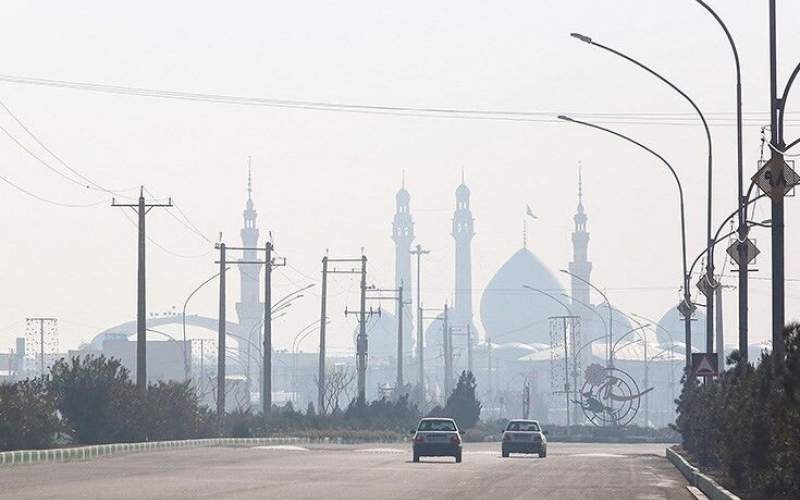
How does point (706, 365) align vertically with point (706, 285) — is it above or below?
below

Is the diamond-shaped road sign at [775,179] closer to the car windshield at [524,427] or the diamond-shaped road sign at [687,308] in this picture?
the car windshield at [524,427]

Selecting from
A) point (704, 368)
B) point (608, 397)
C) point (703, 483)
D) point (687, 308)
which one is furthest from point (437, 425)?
point (608, 397)

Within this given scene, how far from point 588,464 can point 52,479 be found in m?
20.2

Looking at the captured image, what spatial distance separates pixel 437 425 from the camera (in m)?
59.8

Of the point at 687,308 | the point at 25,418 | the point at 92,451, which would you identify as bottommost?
the point at 92,451

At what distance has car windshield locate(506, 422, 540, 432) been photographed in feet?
223

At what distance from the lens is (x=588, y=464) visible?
181 ft

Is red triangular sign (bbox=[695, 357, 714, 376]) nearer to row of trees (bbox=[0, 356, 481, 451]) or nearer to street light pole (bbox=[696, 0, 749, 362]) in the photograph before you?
street light pole (bbox=[696, 0, 749, 362])

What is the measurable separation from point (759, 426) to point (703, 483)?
296 inches

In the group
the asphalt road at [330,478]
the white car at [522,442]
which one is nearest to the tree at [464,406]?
the white car at [522,442]

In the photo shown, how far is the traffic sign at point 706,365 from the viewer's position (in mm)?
57369

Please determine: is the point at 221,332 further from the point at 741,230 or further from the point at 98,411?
the point at 741,230

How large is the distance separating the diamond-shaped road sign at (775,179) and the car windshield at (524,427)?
34699 mm

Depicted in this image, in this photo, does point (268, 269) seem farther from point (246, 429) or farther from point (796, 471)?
point (796, 471)
